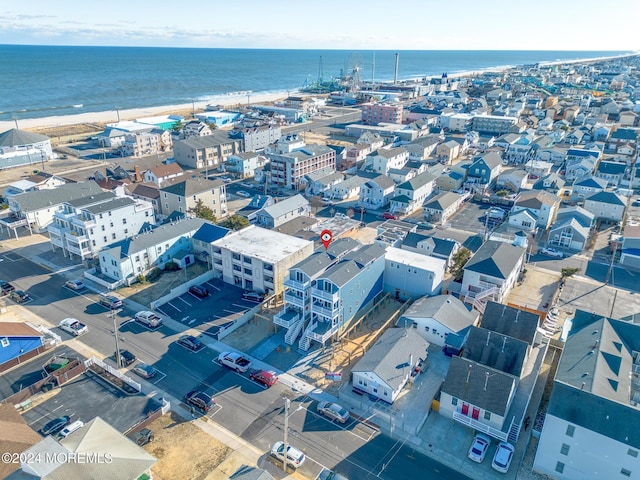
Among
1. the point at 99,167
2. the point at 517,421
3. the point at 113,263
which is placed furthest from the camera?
the point at 99,167

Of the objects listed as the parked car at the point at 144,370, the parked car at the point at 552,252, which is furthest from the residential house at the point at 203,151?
the parked car at the point at 552,252

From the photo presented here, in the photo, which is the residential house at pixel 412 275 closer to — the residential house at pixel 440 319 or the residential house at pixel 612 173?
the residential house at pixel 440 319

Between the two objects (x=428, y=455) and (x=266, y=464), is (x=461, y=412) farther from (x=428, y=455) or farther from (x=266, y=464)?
Result: (x=266, y=464)

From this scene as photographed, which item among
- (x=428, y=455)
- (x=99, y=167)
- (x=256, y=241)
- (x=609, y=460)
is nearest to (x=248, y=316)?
(x=256, y=241)

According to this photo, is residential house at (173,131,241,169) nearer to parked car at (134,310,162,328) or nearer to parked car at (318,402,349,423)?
parked car at (134,310,162,328)

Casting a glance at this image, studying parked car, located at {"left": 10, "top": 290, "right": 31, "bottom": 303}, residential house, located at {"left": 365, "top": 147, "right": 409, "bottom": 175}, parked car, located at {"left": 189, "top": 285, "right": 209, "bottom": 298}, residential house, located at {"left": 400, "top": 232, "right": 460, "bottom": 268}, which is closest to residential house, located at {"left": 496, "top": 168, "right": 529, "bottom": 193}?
residential house, located at {"left": 365, "top": 147, "right": 409, "bottom": 175}

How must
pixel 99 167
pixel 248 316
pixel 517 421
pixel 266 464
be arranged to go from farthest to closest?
pixel 99 167 < pixel 248 316 < pixel 517 421 < pixel 266 464

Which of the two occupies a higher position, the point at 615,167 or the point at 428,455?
the point at 615,167
